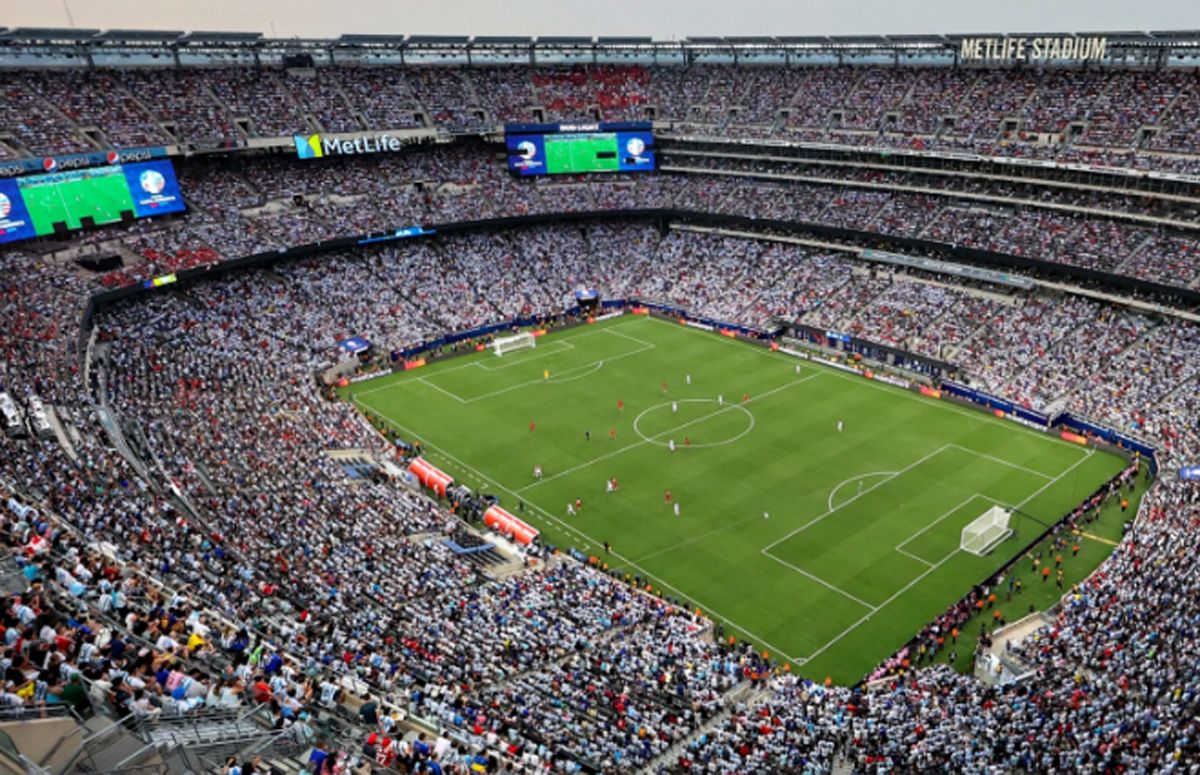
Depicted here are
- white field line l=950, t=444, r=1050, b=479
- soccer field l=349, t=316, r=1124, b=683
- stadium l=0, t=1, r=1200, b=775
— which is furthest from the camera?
white field line l=950, t=444, r=1050, b=479

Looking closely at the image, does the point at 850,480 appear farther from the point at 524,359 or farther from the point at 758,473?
the point at 524,359

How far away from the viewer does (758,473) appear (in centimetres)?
4709


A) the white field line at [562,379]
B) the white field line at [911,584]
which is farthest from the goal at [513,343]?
the white field line at [911,584]

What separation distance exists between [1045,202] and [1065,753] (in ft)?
164

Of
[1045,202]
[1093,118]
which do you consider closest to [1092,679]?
[1045,202]

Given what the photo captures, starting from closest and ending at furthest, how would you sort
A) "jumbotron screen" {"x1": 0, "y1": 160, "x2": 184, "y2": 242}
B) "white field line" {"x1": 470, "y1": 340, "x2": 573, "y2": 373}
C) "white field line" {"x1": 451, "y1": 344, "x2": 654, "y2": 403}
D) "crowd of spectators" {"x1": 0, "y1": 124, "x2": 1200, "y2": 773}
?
"crowd of spectators" {"x1": 0, "y1": 124, "x2": 1200, "y2": 773}
"jumbotron screen" {"x1": 0, "y1": 160, "x2": 184, "y2": 242}
"white field line" {"x1": 451, "y1": 344, "x2": 654, "y2": 403}
"white field line" {"x1": 470, "y1": 340, "x2": 573, "y2": 373}

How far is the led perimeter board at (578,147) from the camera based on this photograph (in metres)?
83.6

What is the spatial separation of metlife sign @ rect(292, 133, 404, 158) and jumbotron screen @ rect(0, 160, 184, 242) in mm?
11091

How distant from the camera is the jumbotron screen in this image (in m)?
57.2

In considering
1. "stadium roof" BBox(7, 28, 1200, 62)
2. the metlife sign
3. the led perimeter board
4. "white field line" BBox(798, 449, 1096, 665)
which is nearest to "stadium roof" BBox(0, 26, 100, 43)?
"stadium roof" BBox(7, 28, 1200, 62)

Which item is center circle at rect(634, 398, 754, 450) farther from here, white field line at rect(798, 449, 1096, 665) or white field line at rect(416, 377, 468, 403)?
white field line at rect(798, 449, 1096, 665)

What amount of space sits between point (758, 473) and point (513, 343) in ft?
89.6

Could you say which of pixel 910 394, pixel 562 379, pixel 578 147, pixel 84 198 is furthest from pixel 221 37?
pixel 910 394

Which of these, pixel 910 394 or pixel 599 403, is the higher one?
pixel 599 403
